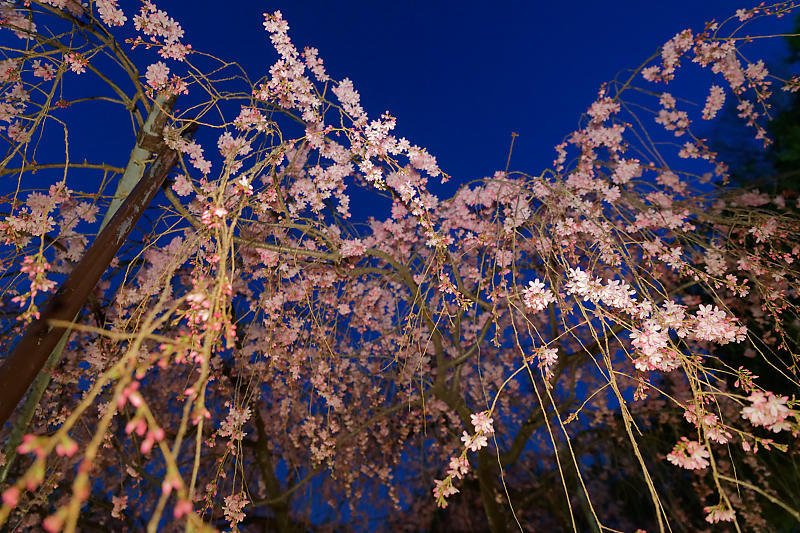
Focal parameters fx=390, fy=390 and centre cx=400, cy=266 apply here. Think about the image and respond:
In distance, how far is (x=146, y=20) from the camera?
3.02 metres

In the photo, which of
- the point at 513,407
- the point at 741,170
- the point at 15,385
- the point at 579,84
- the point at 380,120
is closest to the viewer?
the point at 15,385

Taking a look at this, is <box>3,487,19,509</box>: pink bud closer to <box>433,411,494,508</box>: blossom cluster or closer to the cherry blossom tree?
the cherry blossom tree

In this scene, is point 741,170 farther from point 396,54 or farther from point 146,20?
point 396,54

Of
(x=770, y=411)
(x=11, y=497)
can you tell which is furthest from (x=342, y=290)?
(x=11, y=497)

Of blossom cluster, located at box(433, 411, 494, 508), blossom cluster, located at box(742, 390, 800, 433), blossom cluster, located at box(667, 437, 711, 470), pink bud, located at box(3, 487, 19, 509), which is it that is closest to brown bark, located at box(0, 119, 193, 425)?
pink bud, located at box(3, 487, 19, 509)

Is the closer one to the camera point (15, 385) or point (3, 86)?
point (15, 385)

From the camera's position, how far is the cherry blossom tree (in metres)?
1.65

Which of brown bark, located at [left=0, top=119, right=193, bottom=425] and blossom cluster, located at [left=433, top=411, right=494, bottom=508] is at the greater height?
brown bark, located at [left=0, top=119, right=193, bottom=425]

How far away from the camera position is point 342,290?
5.04 meters

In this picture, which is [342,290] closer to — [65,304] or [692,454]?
[65,304]

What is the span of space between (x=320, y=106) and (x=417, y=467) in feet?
23.0

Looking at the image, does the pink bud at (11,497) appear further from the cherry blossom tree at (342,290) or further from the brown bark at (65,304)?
the brown bark at (65,304)

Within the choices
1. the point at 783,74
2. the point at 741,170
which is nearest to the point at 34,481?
the point at 741,170

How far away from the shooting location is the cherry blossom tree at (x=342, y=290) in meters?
1.65
